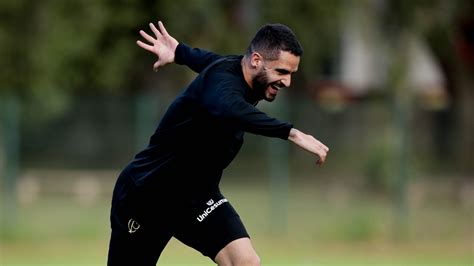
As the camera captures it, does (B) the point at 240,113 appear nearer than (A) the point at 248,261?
Yes

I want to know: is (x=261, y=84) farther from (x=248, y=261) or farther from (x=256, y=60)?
(x=248, y=261)

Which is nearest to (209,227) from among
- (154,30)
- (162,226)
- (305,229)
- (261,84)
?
(162,226)

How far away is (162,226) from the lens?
7574 millimetres

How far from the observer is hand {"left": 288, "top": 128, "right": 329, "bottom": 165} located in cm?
663

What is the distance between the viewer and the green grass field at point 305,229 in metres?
17.3

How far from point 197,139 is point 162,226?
26.5 inches

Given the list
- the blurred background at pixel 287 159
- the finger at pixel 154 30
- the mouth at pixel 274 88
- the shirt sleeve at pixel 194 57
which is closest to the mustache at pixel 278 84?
the mouth at pixel 274 88

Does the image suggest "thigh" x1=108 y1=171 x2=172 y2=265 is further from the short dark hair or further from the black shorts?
the short dark hair

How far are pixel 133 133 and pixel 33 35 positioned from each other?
369 centimetres

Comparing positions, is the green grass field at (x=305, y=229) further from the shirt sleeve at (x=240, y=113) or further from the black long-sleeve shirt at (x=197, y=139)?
the shirt sleeve at (x=240, y=113)

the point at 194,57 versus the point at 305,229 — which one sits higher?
the point at 305,229

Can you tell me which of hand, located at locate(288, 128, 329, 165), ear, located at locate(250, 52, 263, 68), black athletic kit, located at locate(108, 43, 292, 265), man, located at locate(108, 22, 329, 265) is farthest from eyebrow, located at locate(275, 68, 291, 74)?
hand, located at locate(288, 128, 329, 165)

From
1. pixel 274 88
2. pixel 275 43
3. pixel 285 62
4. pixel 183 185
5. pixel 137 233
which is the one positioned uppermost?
pixel 275 43

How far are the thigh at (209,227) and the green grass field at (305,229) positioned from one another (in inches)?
342
